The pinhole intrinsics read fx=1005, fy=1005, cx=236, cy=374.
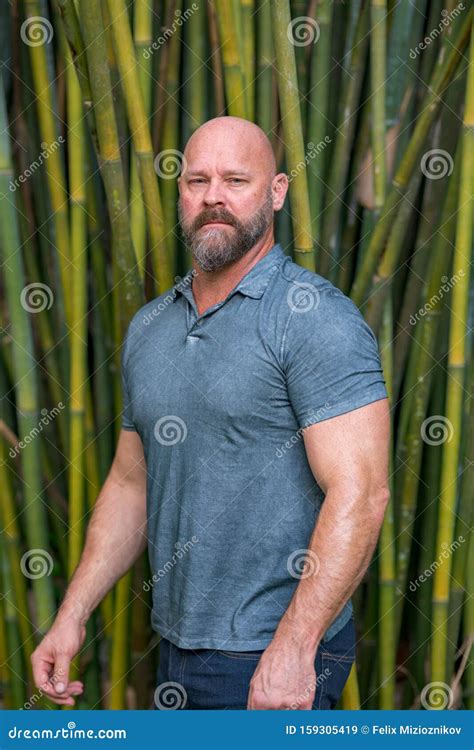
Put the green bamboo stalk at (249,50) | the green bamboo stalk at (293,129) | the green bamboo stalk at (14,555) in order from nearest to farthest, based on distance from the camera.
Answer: the green bamboo stalk at (293,129)
the green bamboo stalk at (249,50)
the green bamboo stalk at (14,555)

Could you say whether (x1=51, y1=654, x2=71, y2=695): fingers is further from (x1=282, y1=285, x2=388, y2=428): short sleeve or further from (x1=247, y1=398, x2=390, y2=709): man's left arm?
(x1=282, y1=285, x2=388, y2=428): short sleeve

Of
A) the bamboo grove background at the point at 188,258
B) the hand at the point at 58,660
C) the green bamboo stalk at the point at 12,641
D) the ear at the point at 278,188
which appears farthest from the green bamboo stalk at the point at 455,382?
the green bamboo stalk at the point at 12,641

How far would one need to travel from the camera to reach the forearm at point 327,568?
3.10ft

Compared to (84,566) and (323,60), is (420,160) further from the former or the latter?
(84,566)

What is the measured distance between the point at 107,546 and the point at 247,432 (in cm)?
28

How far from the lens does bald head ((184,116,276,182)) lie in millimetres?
1074

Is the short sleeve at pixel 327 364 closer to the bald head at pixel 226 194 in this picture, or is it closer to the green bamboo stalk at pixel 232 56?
the bald head at pixel 226 194

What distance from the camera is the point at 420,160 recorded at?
1.31 m

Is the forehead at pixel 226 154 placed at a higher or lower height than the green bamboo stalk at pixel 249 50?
lower

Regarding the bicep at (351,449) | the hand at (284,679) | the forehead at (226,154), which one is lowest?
the hand at (284,679)

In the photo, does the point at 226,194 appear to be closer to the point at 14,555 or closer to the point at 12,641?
the point at 14,555

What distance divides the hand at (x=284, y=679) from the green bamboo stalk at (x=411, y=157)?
509mm

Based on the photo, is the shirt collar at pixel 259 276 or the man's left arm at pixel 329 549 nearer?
the man's left arm at pixel 329 549

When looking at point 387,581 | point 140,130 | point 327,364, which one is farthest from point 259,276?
point 387,581
